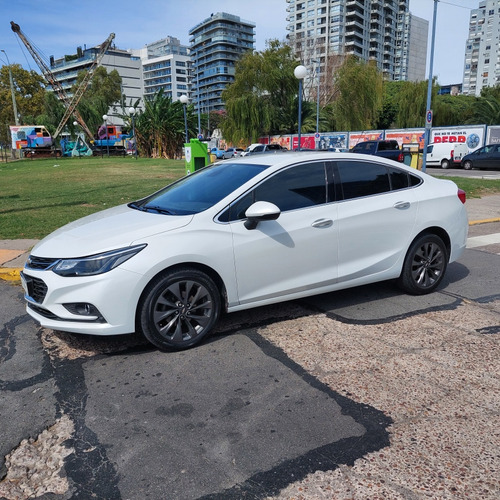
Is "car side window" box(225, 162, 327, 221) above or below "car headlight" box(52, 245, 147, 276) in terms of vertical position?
above

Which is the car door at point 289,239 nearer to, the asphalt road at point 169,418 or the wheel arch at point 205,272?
the wheel arch at point 205,272

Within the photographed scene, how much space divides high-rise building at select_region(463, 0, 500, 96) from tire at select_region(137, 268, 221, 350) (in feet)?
521

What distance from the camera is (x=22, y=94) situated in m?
61.8

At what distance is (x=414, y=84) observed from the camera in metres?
53.4

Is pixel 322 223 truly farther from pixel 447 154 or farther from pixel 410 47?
pixel 410 47

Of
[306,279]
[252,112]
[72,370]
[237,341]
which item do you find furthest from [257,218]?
[252,112]

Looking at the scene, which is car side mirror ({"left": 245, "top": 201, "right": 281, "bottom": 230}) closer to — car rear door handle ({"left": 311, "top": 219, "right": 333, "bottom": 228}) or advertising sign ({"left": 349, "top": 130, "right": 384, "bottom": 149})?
car rear door handle ({"left": 311, "top": 219, "right": 333, "bottom": 228})

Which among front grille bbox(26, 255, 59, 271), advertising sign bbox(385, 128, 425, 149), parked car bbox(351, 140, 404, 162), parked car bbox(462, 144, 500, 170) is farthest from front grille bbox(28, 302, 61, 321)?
advertising sign bbox(385, 128, 425, 149)

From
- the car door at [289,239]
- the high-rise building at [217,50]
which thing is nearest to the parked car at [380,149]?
the car door at [289,239]

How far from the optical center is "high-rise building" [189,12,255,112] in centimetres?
14212

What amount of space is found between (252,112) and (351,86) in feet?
34.4

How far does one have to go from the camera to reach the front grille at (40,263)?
12.3ft

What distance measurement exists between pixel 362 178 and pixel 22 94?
67817 millimetres

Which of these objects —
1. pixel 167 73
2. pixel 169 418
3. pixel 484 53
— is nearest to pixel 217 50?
pixel 167 73
